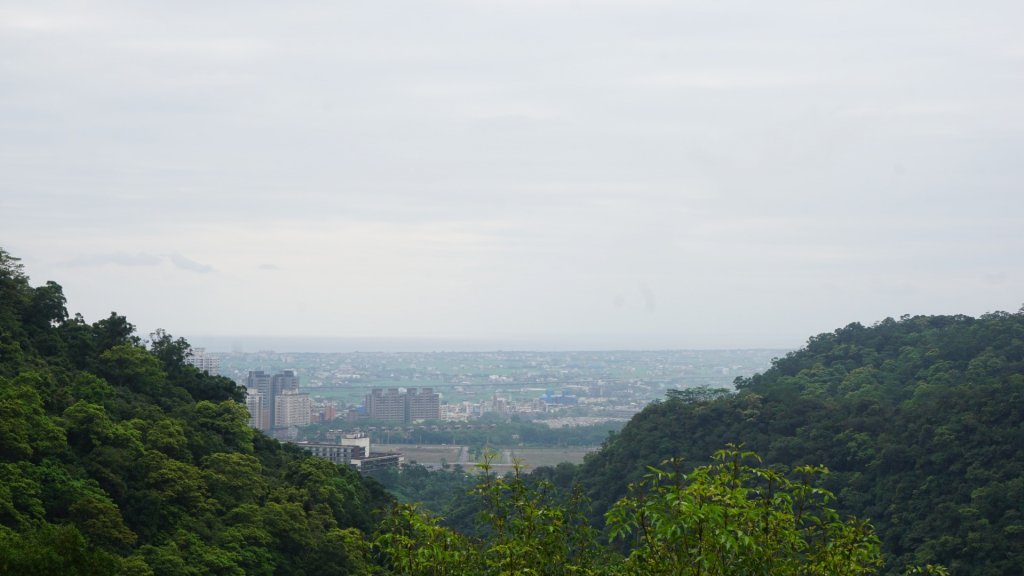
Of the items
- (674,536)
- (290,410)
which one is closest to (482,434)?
(290,410)

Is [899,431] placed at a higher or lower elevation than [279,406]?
higher

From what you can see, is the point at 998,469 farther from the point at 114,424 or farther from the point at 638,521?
the point at 638,521

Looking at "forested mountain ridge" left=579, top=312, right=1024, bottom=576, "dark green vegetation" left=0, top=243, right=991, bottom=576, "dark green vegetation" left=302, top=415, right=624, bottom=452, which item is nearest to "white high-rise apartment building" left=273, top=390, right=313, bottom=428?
"dark green vegetation" left=302, top=415, right=624, bottom=452

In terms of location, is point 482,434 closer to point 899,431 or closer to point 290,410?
point 290,410

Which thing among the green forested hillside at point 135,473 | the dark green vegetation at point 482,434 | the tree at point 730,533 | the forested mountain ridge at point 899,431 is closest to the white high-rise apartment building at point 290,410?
the dark green vegetation at point 482,434

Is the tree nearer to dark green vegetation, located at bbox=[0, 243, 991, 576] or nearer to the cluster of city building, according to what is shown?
dark green vegetation, located at bbox=[0, 243, 991, 576]

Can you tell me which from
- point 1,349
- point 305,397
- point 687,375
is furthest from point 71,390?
point 687,375
